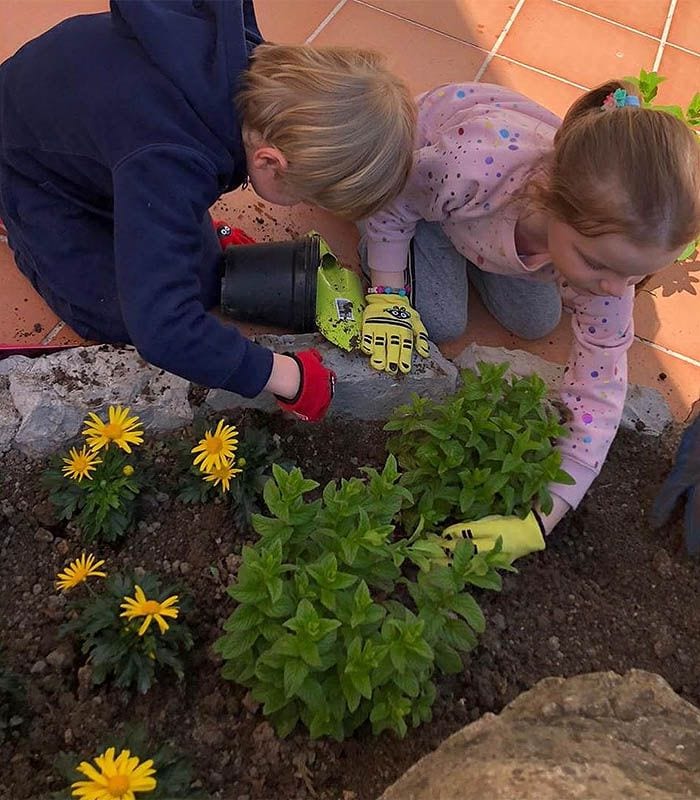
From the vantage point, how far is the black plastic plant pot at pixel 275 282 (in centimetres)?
217

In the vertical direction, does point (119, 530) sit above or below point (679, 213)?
below

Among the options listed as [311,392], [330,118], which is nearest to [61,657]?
[311,392]

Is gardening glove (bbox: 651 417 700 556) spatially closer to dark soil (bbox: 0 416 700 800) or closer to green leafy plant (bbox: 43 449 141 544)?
dark soil (bbox: 0 416 700 800)

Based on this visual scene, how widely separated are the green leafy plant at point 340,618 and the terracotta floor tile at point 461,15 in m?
2.39

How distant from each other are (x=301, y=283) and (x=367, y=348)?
9.8 inches

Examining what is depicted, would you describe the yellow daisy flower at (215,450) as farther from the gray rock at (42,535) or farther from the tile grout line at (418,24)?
the tile grout line at (418,24)

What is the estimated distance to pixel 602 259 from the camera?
1728mm

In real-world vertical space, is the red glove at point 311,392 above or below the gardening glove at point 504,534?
above

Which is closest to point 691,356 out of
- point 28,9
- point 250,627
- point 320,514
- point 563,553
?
point 563,553

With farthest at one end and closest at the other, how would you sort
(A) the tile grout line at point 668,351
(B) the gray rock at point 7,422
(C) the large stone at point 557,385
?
(A) the tile grout line at point 668,351
(C) the large stone at point 557,385
(B) the gray rock at point 7,422

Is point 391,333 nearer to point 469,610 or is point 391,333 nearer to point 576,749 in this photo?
point 469,610

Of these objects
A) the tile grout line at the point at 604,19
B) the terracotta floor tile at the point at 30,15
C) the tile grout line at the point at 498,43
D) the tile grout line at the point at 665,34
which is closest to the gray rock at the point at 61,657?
the terracotta floor tile at the point at 30,15

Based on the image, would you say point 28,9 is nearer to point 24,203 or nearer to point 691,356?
point 24,203

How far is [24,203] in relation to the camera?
2043 mm
